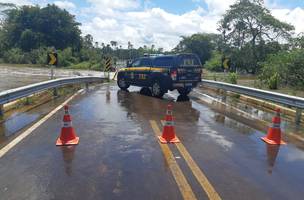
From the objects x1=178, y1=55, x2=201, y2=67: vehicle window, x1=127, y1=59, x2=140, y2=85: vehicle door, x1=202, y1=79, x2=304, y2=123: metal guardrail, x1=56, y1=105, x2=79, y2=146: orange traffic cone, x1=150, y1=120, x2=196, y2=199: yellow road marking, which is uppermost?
x1=178, y1=55, x2=201, y2=67: vehicle window

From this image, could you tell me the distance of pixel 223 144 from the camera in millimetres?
7203

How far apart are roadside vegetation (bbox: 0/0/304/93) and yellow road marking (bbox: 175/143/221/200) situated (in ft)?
46.3

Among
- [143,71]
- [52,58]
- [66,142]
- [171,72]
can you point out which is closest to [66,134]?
[66,142]

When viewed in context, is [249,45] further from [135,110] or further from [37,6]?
[37,6]

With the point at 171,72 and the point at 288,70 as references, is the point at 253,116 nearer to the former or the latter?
the point at 171,72

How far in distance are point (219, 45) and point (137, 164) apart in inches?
1976

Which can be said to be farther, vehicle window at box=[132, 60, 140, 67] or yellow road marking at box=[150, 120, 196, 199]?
vehicle window at box=[132, 60, 140, 67]

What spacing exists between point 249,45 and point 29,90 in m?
41.7

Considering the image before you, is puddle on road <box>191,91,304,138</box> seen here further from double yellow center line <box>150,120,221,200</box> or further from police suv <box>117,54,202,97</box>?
double yellow center line <box>150,120,221,200</box>

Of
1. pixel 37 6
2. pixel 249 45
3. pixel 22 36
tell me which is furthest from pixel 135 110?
pixel 37 6

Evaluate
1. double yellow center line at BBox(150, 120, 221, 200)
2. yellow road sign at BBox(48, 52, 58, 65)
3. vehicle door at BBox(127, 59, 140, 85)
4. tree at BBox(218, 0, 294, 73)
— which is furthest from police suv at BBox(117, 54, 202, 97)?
tree at BBox(218, 0, 294, 73)

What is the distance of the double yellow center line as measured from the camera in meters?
4.50

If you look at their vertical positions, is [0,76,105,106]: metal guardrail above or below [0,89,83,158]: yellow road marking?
above

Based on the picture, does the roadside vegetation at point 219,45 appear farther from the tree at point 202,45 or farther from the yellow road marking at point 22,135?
the yellow road marking at point 22,135
